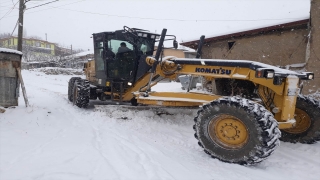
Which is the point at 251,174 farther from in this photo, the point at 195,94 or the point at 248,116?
the point at 195,94

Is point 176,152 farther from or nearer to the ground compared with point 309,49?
nearer to the ground

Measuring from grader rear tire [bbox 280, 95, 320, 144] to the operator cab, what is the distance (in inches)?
150

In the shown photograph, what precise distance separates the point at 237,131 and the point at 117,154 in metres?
1.74

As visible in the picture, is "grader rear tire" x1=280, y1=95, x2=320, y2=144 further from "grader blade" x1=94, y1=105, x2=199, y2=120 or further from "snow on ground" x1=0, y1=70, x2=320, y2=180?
"grader blade" x1=94, y1=105, x2=199, y2=120

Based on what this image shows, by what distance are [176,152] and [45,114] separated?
3.53 metres

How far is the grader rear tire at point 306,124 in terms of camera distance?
4.10m

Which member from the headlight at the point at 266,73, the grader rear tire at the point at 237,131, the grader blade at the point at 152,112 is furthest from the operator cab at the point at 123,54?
the headlight at the point at 266,73

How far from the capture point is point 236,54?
35.4ft

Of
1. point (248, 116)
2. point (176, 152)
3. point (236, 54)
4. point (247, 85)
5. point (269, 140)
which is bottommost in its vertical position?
point (176, 152)

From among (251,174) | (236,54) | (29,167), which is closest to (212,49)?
(236,54)

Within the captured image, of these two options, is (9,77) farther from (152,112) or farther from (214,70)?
(214,70)

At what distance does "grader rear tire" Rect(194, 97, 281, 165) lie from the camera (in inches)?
120

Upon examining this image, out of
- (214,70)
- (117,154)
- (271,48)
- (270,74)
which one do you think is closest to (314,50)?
(271,48)

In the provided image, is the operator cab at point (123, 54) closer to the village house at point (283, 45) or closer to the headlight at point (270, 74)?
the headlight at point (270, 74)
